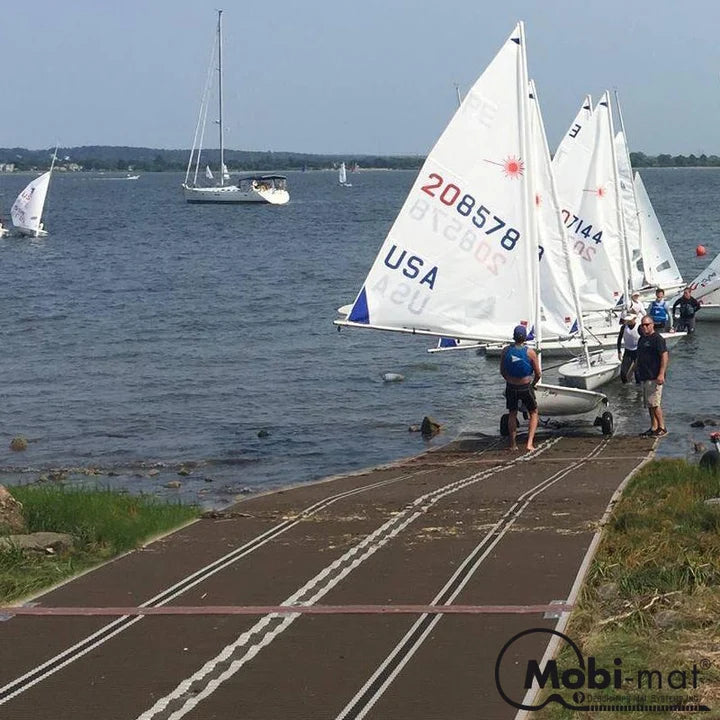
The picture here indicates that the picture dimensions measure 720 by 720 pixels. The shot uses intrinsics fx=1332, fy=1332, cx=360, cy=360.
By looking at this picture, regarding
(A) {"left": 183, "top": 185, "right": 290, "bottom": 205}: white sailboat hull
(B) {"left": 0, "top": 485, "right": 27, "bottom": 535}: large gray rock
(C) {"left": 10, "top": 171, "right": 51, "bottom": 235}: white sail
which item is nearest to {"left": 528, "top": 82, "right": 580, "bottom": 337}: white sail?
(B) {"left": 0, "top": 485, "right": 27, "bottom": 535}: large gray rock

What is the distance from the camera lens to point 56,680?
7805 mm

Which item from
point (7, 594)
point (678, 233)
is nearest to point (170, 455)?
point (7, 594)

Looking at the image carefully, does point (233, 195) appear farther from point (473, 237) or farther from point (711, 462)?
point (711, 462)

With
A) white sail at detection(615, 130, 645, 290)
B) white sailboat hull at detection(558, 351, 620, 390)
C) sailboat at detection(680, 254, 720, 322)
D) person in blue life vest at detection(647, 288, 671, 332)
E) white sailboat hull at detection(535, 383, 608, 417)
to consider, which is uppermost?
white sail at detection(615, 130, 645, 290)

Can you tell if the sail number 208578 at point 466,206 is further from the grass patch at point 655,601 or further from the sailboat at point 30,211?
the sailboat at point 30,211

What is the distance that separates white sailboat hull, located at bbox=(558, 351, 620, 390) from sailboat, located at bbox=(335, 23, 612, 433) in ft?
10.5

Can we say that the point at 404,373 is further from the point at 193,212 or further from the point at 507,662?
the point at 193,212

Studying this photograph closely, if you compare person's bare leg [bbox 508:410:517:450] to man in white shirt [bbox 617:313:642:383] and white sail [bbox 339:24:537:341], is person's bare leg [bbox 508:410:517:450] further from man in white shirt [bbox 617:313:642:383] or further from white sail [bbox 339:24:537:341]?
man in white shirt [bbox 617:313:642:383]

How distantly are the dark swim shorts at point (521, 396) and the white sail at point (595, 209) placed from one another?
40.5 feet

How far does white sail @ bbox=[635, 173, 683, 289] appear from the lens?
39031mm

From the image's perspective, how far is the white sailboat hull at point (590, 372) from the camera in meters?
22.8

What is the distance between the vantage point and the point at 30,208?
2955 inches

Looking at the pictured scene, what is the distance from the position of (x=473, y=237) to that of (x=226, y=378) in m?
10.3

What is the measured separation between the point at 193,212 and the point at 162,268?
54.7m
